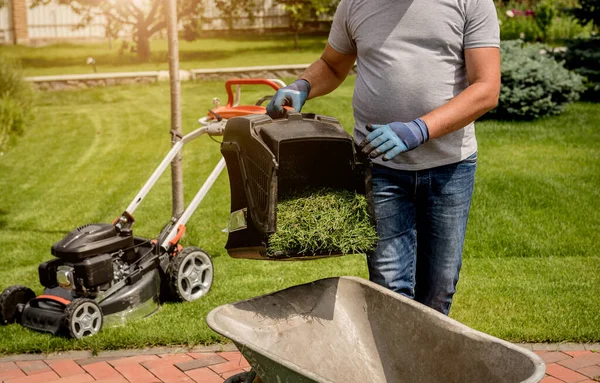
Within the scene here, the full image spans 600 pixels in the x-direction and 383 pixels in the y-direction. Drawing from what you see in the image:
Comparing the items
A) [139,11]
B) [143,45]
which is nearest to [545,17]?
[139,11]

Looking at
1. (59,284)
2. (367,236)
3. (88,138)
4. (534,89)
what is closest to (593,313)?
(367,236)

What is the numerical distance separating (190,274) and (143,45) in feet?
40.5

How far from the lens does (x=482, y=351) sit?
2377 mm

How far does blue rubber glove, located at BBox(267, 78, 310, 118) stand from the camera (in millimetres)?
3002

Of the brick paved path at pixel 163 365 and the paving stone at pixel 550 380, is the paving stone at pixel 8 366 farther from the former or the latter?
the paving stone at pixel 550 380

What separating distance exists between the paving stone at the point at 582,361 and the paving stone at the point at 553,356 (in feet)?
→ 0.12

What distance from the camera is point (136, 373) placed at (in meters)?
4.09

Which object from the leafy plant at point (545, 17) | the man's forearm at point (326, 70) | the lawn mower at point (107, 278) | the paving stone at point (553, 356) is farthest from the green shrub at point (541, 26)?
the man's forearm at point (326, 70)

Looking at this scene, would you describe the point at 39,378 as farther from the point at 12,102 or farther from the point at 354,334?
the point at 12,102

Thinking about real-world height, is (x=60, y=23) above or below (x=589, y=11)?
below

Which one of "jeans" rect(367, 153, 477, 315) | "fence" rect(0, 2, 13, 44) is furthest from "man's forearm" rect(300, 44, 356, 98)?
"fence" rect(0, 2, 13, 44)

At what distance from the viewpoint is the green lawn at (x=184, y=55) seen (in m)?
15.9

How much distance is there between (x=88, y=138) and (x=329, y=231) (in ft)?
25.6

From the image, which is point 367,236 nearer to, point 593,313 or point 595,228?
point 593,313
